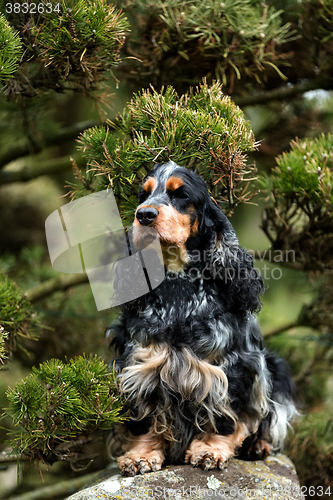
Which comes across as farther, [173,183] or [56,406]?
[173,183]

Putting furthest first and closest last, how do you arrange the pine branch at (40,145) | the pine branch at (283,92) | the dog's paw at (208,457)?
the pine branch at (40,145), the pine branch at (283,92), the dog's paw at (208,457)

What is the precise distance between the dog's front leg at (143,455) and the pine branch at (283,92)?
291 centimetres

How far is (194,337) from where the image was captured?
285 centimetres

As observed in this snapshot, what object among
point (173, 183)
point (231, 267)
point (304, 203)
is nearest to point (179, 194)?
point (173, 183)

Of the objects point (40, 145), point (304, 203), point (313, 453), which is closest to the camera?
point (304, 203)

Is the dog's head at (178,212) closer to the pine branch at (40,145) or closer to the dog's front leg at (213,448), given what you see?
the dog's front leg at (213,448)

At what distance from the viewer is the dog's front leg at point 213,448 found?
9.25 ft

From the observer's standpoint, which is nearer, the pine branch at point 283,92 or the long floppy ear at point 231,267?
the long floppy ear at point 231,267

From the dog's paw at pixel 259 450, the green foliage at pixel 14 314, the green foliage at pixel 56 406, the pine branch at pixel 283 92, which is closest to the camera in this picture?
the green foliage at pixel 56 406

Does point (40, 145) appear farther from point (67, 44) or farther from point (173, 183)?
point (173, 183)

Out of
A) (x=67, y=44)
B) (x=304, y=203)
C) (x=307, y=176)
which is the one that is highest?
(x=67, y=44)

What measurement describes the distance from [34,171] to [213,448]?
3087 mm

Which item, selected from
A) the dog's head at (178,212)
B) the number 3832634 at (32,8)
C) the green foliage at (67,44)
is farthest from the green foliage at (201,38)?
the dog's head at (178,212)

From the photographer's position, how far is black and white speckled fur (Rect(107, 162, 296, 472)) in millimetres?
2842
